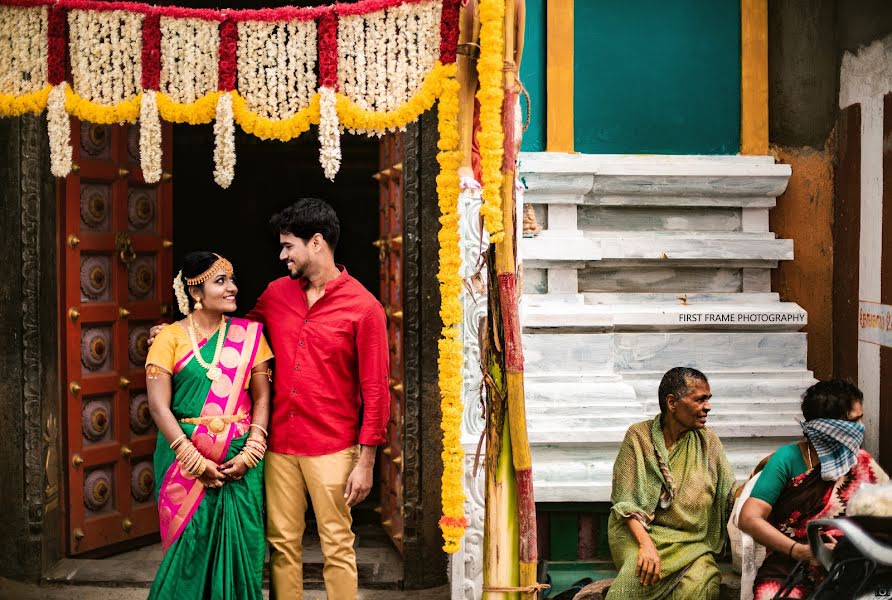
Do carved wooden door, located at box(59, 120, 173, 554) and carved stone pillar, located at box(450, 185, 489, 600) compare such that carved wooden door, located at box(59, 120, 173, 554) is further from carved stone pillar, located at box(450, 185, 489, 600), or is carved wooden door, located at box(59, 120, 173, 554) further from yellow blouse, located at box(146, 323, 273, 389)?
carved stone pillar, located at box(450, 185, 489, 600)

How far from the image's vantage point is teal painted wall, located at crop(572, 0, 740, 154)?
5.16 meters

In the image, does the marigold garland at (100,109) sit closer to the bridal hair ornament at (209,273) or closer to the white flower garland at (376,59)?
the bridal hair ornament at (209,273)

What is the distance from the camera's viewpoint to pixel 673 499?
4051mm

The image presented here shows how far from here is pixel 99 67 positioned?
3.75 meters

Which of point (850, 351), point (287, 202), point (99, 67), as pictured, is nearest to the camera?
point (99, 67)

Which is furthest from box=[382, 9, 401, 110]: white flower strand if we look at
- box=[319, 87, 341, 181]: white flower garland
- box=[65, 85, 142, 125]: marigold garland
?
box=[65, 85, 142, 125]: marigold garland

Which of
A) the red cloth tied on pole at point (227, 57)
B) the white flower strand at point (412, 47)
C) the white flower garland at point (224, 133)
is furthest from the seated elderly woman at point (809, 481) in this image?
the red cloth tied on pole at point (227, 57)

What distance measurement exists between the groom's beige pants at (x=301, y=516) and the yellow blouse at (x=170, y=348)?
0.42m

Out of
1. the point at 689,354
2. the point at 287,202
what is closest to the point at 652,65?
the point at 689,354

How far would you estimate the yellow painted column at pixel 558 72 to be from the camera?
5.09m

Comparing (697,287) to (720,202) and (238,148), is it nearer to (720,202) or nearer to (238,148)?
(720,202)

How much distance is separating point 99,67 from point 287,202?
4308mm

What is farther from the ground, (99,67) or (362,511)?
(99,67)

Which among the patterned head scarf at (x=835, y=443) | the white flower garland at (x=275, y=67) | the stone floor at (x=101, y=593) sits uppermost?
the white flower garland at (x=275, y=67)
